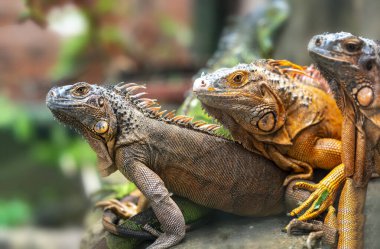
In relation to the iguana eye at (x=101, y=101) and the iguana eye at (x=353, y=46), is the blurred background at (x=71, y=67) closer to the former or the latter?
the iguana eye at (x=101, y=101)

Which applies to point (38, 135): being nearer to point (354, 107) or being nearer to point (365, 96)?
point (354, 107)

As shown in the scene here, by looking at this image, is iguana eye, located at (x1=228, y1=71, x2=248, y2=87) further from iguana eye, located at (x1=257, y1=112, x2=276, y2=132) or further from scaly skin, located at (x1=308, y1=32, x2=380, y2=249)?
scaly skin, located at (x1=308, y1=32, x2=380, y2=249)

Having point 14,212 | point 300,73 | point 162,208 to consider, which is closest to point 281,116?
point 300,73

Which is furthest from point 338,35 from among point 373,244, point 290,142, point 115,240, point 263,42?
point 263,42

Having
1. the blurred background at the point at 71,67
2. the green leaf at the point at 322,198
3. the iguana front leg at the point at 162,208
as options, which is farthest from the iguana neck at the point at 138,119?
the blurred background at the point at 71,67

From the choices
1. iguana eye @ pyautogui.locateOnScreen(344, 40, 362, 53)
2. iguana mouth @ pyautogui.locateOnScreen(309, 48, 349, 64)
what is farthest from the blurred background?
iguana eye @ pyautogui.locateOnScreen(344, 40, 362, 53)

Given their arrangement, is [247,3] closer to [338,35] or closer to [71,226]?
[71,226]
